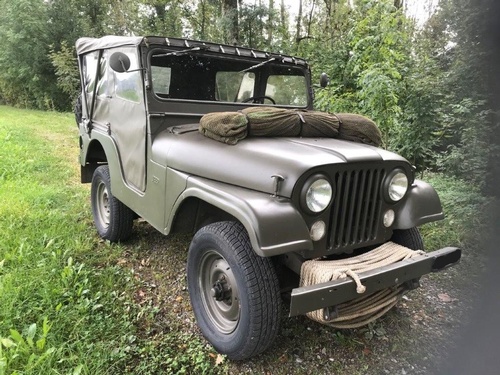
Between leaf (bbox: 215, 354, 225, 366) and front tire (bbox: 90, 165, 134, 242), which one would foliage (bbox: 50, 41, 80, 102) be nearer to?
front tire (bbox: 90, 165, 134, 242)

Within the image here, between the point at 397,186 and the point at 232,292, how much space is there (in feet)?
3.96

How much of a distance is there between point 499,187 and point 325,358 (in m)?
1.72

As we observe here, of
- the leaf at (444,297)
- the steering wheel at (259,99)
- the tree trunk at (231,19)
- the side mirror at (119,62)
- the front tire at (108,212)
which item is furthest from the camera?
the tree trunk at (231,19)

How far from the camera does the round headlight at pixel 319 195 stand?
2.00 meters

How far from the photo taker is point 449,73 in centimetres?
140

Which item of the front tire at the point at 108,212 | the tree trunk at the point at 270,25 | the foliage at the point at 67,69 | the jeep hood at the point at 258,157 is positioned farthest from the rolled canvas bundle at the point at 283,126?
the foliage at the point at 67,69

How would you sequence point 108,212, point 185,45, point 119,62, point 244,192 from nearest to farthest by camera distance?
point 244,192
point 119,62
point 185,45
point 108,212

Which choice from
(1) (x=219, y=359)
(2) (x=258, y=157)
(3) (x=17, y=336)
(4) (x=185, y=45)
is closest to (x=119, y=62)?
(4) (x=185, y=45)

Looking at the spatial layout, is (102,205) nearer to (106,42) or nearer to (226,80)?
(106,42)

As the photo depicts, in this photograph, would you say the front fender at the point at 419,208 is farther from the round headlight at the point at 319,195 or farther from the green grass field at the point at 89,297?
the round headlight at the point at 319,195

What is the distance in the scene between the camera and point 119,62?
284cm

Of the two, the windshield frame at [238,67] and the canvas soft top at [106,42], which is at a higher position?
the canvas soft top at [106,42]

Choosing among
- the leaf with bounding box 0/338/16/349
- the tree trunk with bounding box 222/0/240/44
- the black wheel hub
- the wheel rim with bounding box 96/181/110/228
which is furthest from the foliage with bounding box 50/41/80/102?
the black wheel hub

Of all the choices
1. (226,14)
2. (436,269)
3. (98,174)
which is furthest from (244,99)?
(226,14)
